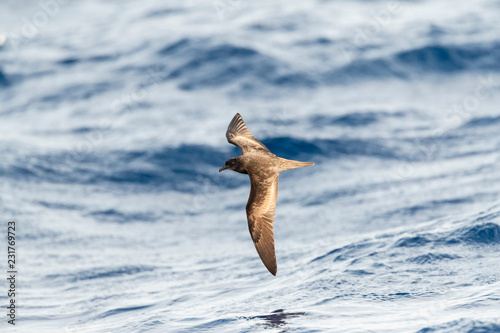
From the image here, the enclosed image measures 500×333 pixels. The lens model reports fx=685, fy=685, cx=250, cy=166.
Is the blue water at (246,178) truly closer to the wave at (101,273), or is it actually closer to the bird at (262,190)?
the wave at (101,273)

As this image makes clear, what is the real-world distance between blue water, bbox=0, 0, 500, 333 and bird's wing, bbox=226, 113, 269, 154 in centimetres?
303

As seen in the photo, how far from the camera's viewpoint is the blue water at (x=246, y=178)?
13469 millimetres

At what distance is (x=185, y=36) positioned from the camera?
2648 cm

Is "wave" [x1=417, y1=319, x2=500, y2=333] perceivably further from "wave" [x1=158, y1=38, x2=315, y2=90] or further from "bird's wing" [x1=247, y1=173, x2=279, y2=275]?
"wave" [x1=158, y1=38, x2=315, y2=90]

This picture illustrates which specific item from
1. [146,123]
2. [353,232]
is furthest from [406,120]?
[146,123]

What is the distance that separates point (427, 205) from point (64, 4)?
24.8 metres

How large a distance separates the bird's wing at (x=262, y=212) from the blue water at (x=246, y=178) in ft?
6.04

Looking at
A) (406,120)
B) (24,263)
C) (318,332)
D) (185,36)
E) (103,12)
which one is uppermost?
(103,12)

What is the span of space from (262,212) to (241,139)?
4.77ft

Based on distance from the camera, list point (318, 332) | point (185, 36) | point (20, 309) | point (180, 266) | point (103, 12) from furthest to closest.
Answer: point (103, 12) → point (185, 36) → point (180, 266) → point (20, 309) → point (318, 332)

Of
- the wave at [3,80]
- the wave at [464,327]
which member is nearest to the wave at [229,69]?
the wave at [3,80]

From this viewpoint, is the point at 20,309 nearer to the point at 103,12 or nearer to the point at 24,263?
the point at 24,263

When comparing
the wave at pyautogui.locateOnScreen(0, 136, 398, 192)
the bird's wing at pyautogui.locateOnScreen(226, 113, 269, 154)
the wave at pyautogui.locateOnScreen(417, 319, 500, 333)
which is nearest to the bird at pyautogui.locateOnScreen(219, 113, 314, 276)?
the bird's wing at pyautogui.locateOnScreen(226, 113, 269, 154)

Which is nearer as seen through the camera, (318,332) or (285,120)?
(318,332)
